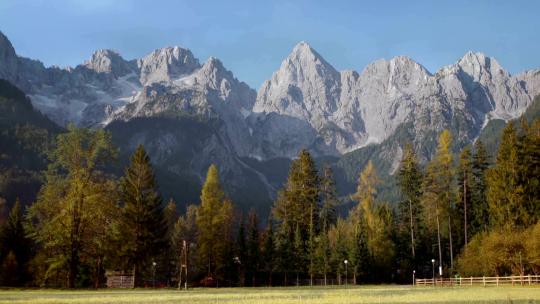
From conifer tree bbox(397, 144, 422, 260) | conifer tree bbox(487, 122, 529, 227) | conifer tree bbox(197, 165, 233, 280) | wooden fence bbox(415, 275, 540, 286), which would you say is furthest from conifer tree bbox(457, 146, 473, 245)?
conifer tree bbox(197, 165, 233, 280)

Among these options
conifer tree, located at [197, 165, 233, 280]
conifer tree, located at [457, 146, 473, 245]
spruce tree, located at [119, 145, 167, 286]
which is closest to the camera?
spruce tree, located at [119, 145, 167, 286]

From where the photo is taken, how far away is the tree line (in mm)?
50844

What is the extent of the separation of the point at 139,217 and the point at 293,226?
27048 mm

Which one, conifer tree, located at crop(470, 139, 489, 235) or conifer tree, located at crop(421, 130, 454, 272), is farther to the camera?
conifer tree, located at crop(470, 139, 489, 235)

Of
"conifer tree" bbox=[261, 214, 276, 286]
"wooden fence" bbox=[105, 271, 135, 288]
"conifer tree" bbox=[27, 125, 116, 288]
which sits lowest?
"wooden fence" bbox=[105, 271, 135, 288]

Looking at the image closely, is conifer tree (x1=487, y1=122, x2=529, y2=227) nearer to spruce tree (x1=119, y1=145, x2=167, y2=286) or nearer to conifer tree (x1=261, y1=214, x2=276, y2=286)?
conifer tree (x1=261, y1=214, x2=276, y2=286)

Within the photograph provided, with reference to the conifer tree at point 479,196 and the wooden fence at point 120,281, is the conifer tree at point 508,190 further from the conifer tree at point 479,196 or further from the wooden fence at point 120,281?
the wooden fence at point 120,281

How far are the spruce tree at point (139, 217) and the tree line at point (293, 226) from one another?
111mm

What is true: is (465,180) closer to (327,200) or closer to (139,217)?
(327,200)

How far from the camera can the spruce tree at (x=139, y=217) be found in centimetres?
5984

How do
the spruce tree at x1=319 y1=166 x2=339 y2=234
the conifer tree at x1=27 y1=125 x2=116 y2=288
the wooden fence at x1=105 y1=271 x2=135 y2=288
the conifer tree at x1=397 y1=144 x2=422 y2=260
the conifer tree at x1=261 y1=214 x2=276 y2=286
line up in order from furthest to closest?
the spruce tree at x1=319 y1=166 x2=339 y2=234
the conifer tree at x1=397 y1=144 x2=422 y2=260
the conifer tree at x1=261 y1=214 x2=276 y2=286
the wooden fence at x1=105 y1=271 x2=135 y2=288
the conifer tree at x1=27 y1=125 x2=116 y2=288

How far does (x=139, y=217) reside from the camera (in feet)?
199

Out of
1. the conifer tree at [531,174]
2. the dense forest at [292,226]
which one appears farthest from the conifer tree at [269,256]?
the conifer tree at [531,174]

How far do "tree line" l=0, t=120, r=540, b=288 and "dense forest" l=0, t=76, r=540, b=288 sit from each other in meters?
0.14
